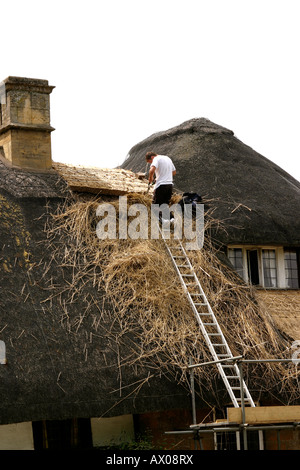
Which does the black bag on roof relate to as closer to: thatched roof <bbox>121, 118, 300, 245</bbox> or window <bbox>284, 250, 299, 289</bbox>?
thatched roof <bbox>121, 118, 300, 245</bbox>

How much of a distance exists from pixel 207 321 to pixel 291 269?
3641mm

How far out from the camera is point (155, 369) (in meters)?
13.4

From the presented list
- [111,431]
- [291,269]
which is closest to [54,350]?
[111,431]

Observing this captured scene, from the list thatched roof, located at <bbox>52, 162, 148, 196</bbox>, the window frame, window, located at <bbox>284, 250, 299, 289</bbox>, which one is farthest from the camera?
window, located at <bbox>284, 250, 299, 289</bbox>

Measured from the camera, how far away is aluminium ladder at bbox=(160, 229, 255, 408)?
13641mm

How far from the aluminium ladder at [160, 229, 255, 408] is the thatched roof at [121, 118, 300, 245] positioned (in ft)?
3.83

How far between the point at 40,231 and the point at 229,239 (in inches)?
140

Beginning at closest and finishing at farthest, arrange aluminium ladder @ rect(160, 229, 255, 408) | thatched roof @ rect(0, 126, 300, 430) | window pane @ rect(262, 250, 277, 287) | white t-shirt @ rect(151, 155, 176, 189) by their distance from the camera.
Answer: thatched roof @ rect(0, 126, 300, 430) → aluminium ladder @ rect(160, 229, 255, 408) → white t-shirt @ rect(151, 155, 176, 189) → window pane @ rect(262, 250, 277, 287)

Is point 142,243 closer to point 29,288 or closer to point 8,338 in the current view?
point 29,288

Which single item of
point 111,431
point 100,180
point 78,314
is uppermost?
point 100,180

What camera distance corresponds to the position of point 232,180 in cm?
1825

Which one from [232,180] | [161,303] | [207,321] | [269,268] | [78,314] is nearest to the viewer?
[78,314]

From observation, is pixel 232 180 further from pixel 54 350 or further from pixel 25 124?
pixel 54 350

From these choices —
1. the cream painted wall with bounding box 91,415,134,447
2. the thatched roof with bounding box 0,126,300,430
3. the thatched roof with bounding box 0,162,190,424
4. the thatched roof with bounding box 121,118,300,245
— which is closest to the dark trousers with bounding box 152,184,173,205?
the thatched roof with bounding box 121,118,300,245
